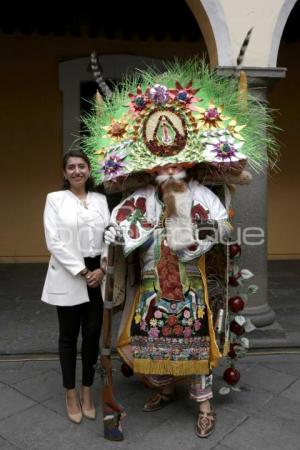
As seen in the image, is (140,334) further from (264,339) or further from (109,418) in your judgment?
(264,339)

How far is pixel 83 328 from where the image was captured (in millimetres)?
2943

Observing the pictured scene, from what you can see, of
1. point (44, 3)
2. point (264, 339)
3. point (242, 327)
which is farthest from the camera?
point (44, 3)

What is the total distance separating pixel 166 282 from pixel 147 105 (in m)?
1.02

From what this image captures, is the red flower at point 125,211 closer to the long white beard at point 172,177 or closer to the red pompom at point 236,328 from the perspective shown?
the long white beard at point 172,177

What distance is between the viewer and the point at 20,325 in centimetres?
465

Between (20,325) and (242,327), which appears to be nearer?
(242,327)

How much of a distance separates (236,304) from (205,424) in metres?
0.75

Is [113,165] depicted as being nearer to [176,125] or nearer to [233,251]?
[176,125]

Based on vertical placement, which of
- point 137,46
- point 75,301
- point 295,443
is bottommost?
point 295,443

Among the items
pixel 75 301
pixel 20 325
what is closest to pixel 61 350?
pixel 75 301

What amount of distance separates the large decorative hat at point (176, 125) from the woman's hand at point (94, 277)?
1.84ft

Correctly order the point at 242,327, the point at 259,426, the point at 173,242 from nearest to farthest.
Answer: the point at 173,242
the point at 259,426
the point at 242,327

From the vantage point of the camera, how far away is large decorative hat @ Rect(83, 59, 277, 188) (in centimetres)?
263

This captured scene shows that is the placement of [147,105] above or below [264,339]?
above
